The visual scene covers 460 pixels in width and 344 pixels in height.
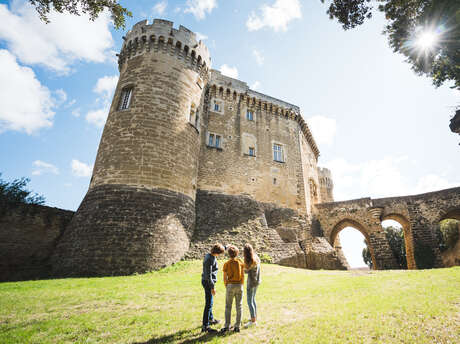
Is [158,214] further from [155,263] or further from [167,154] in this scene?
[167,154]

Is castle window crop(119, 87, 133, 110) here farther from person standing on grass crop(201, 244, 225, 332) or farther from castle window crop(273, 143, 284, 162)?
castle window crop(273, 143, 284, 162)

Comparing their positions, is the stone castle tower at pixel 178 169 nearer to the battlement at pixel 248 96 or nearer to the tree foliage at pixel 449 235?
the battlement at pixel 248 96

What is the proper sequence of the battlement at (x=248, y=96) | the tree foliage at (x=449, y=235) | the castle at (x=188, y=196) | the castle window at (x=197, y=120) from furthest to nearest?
the tree foliage at (x=449, y=235), the battlement at (x=248, y=96), the castle window at (x=197, y=120), the castle at (x=188, y=196)

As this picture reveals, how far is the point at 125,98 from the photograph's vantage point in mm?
13484

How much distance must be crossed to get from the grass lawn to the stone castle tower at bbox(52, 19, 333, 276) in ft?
7.60

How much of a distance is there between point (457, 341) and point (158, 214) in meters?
9.75

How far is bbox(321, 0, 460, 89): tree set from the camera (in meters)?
6.91

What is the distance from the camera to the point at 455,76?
8227 millimetres

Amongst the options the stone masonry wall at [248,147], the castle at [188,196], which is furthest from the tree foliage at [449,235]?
the stone masonry wall at [248,147]

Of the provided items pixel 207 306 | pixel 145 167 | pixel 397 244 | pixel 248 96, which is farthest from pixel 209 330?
pixel 397 244

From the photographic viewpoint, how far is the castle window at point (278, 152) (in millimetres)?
19688

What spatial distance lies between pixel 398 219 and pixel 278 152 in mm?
10171

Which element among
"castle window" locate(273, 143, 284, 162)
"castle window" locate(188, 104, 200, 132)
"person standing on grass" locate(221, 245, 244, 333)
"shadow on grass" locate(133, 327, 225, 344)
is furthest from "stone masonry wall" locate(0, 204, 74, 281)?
"castle window" locate(273, 143, 284, 162)

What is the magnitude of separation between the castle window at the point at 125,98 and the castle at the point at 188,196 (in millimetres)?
69
